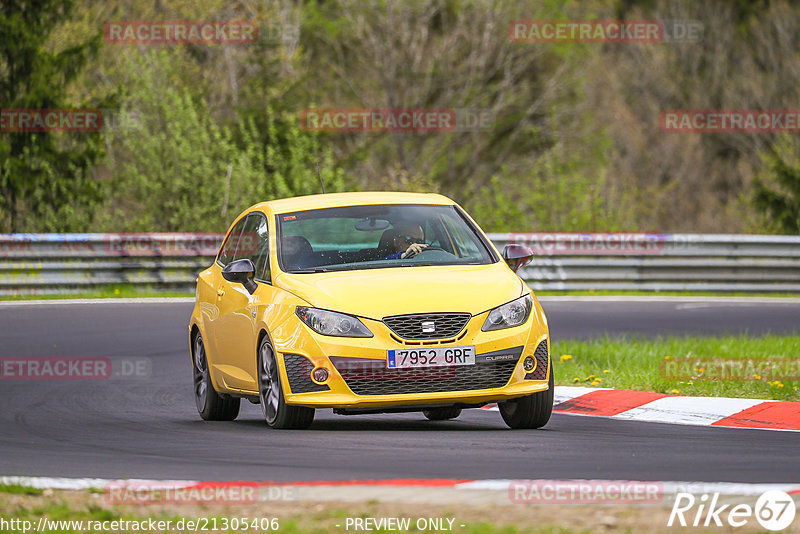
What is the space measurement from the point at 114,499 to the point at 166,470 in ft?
3.27

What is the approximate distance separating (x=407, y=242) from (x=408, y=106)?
110 ft

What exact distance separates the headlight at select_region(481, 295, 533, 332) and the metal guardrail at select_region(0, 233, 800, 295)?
13.6m

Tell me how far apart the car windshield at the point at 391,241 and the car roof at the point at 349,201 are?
1.5 inches

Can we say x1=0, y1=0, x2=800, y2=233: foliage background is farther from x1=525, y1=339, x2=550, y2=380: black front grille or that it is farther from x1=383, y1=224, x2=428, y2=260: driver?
x1=525, y1=339, x2=550, y2=380: black front grille

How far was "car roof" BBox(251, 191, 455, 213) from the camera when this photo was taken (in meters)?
10.7

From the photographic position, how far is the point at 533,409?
9641mm

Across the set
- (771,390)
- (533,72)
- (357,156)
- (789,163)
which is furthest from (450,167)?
(771,390)

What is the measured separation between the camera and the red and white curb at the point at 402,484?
6.57 m

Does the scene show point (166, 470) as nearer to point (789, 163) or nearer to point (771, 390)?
point (771, 390)
